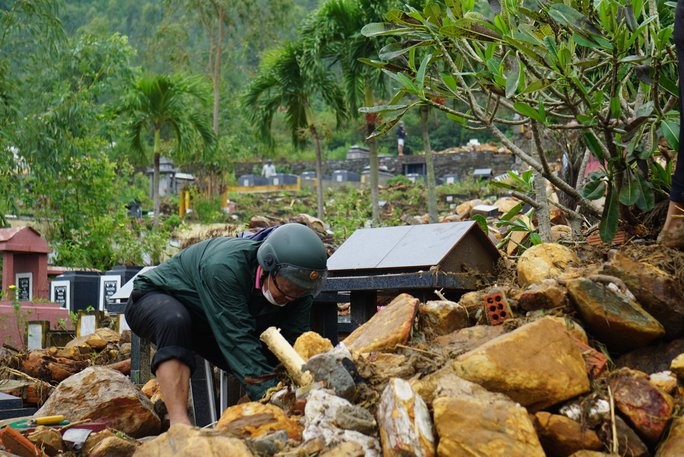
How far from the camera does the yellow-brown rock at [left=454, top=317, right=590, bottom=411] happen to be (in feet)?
10.9

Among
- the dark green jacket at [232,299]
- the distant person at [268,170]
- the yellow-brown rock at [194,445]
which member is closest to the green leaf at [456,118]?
the dark green jacket at [232,299]

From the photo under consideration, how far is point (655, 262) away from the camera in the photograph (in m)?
4.08

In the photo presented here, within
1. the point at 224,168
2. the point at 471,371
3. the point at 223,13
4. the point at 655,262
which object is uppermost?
the point at 223,13

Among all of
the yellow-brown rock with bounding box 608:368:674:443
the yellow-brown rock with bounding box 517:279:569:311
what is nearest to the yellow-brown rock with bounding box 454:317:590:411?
the yellow-brown rock with bounding box 608:368:674:443

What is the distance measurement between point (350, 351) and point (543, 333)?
2.60 ft

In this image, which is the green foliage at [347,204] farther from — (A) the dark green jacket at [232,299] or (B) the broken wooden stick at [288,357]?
(B) the broken wooden stick at [288,357]

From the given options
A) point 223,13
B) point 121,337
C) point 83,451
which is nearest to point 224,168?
point 223,13

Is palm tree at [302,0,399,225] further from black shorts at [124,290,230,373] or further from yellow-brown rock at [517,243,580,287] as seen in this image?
black shorts at [124,290,230,373]

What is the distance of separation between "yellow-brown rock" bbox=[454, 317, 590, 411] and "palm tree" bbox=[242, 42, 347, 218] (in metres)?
14.4

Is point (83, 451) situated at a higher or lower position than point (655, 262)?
lower

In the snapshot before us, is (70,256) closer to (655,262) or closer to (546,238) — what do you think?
(546,238)

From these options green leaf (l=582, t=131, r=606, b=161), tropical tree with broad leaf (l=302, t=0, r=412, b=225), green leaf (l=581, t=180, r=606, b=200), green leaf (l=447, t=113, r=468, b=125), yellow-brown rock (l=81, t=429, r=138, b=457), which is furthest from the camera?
tropical tree with broad leaf (l=302, t=0, r=412, b=225)

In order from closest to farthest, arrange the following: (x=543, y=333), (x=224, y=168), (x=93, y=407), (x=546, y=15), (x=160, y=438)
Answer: (x=160, y=438) < (x=543, y=333) < (x=93, y=407) < (x=546, y=15) < (x=224, y=168)

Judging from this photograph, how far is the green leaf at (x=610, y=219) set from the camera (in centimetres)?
480
